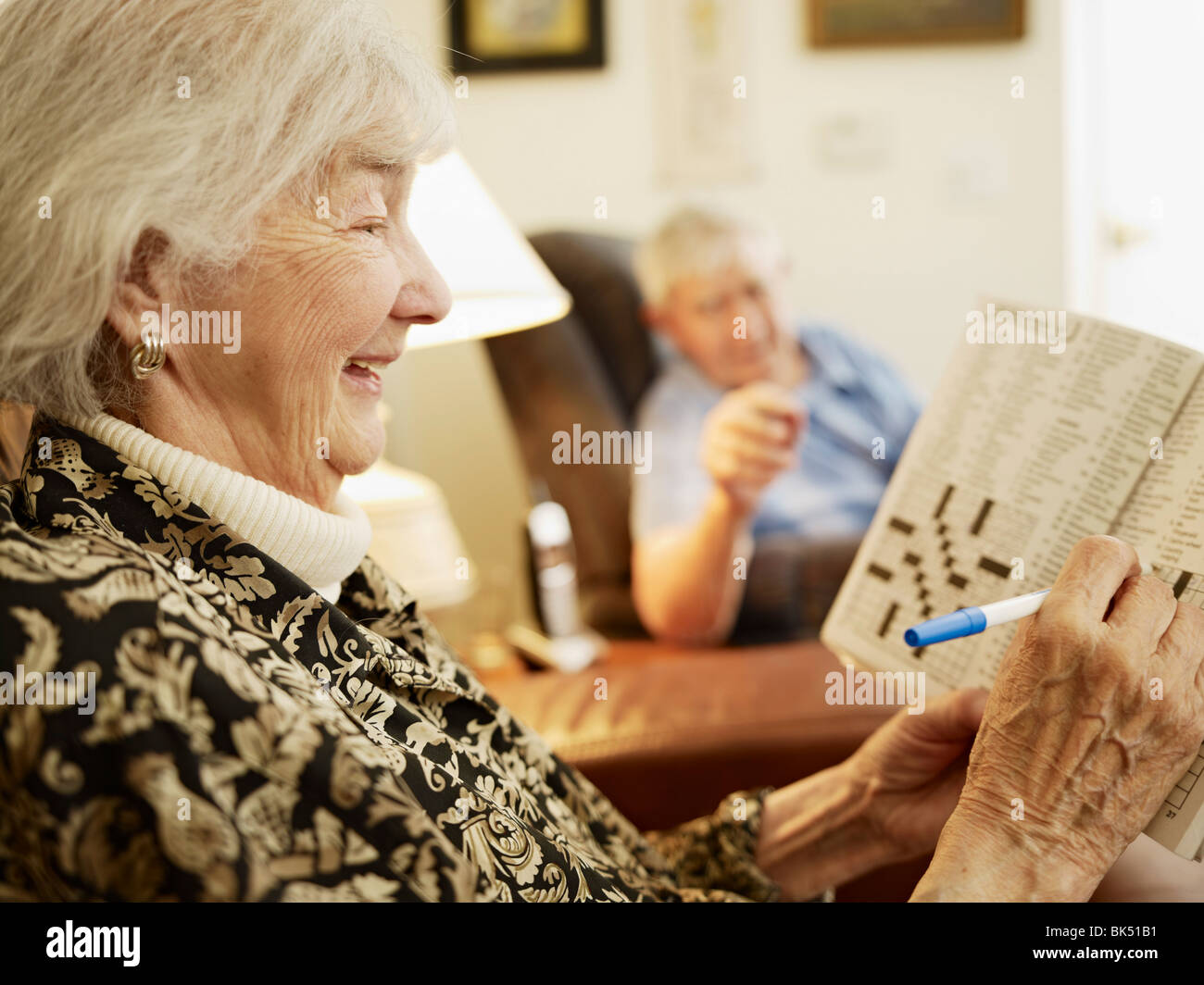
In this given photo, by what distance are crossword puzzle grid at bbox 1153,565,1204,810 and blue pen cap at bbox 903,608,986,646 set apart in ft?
0.39

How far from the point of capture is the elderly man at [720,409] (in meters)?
→ 1.69

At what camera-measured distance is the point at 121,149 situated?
602 mm

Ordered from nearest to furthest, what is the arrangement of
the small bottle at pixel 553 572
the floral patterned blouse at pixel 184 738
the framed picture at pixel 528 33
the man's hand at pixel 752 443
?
the floral patterned blouse at pixel 184 738 < the man's hand at pixel 752 443 < the small bottle at pixel 553 572 < the framed picture at pixel 528 33

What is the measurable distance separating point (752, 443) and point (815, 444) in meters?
0.55

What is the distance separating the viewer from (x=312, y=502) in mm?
733

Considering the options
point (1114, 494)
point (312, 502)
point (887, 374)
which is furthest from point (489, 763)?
point (887, 374)

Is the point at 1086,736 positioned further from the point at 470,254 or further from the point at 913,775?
the point at 470,254

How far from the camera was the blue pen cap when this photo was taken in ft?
2.13

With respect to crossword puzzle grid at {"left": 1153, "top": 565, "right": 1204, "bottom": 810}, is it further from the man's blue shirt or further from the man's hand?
the man's blue shirt

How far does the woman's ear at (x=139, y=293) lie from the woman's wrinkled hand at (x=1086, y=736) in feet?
1.84
